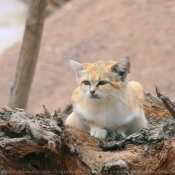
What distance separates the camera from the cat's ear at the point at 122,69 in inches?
169

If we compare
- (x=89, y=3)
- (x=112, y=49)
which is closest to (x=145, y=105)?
(x=112, y=49)

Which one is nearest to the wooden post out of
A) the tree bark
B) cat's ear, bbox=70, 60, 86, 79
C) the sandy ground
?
cat's ear, bbox=70, 60, 86, 79

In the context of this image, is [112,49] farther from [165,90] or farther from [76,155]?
[76,155]

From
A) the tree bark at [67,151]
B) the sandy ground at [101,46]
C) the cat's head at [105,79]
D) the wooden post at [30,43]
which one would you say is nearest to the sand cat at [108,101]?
the cat's head at [105,79]

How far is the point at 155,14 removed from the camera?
12016 millimetres

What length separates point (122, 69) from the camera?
14.1 feet

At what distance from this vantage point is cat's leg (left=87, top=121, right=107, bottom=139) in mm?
4174

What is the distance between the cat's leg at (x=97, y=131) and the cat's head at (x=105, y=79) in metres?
0.27

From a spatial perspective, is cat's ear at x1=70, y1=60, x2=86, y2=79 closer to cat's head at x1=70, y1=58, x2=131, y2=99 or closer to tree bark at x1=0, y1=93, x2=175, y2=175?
cat's head at x1=70, y1=58, x2=131, y2=99

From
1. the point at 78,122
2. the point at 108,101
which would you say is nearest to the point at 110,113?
the point at 108,101

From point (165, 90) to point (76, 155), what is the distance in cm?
645

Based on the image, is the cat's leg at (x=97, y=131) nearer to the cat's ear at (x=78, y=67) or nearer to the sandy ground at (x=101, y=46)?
the cat's ear at (x=78, y=67)

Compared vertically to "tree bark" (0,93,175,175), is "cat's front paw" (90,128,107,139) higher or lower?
higher

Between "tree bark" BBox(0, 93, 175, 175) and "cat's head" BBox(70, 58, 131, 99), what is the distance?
628 mm
